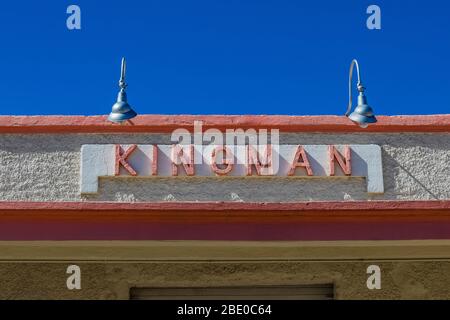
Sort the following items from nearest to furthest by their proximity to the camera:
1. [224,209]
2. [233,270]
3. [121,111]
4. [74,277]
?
[224,209], [74,277], [233,270], [121,111]

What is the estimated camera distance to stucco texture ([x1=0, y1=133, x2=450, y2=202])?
25.5ft

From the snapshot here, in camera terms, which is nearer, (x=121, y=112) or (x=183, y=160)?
(x=121, y=112)

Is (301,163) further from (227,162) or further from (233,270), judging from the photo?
(233,270)

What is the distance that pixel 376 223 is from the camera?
6.70 metres

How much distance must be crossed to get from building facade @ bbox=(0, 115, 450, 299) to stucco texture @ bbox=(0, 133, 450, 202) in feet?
0.04

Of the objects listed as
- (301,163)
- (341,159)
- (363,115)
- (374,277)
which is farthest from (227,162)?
(374,277)

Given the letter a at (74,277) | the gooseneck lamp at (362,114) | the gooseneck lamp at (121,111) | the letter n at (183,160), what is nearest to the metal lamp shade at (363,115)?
the gooseneck lamp at (362,114)

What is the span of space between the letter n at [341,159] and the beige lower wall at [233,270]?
1.13m

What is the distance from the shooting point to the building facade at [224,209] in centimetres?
664

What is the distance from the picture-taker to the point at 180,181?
7816 mm

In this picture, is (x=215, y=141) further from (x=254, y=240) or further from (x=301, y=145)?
(x=254, y=240)

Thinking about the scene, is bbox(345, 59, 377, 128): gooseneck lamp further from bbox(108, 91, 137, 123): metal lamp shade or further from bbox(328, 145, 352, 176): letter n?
bbox(108, 91, 137, 123): metal lamp shade

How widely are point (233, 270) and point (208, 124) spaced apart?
1.77 m

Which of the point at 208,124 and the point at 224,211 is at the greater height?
the point at 208,124
